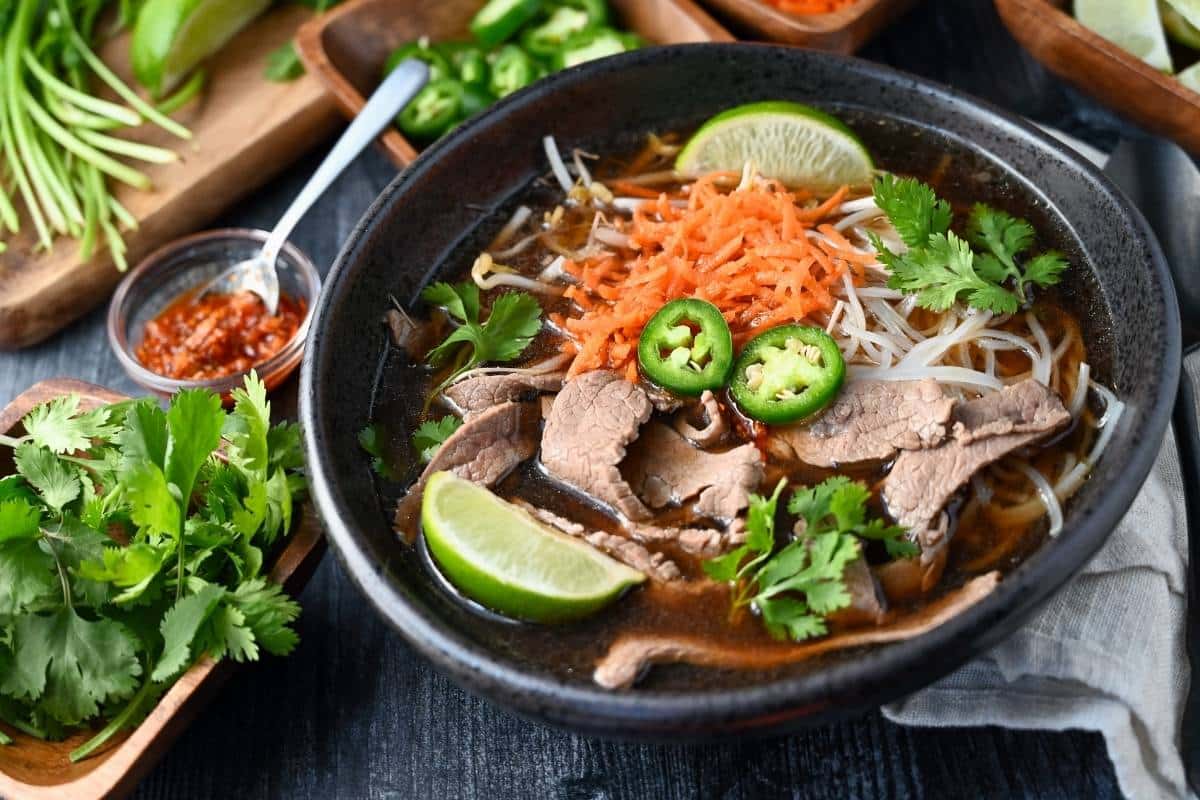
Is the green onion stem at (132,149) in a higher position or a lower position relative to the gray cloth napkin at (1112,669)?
higher

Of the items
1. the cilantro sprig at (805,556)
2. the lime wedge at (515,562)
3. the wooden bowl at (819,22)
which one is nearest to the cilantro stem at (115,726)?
the lime wedge at (515,562)

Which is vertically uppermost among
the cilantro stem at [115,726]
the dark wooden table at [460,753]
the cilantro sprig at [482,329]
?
the cilantro sprig at [482,329]

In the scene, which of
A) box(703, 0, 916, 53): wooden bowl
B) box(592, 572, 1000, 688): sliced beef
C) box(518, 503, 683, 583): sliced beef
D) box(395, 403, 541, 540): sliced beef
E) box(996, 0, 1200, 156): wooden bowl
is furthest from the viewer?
box(703, 0, 916, 53): wooden bowl

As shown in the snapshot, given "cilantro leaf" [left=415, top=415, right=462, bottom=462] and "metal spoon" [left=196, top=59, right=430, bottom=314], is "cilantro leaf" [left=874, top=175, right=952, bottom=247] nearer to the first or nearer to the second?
"cilantro leaf" [left=415, top=415, right=462, bottom=462]

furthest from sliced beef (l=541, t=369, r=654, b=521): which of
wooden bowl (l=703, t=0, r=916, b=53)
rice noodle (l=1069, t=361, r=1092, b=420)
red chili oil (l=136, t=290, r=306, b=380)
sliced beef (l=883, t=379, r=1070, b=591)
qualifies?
wooden bowl (l=703, t=0, r=916, b=53)

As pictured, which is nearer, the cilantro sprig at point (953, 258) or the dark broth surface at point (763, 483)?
the dark broth surface at point (763, 483)

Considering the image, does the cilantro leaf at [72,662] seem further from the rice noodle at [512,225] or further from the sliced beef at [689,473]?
the rice noodle at [512,225]
